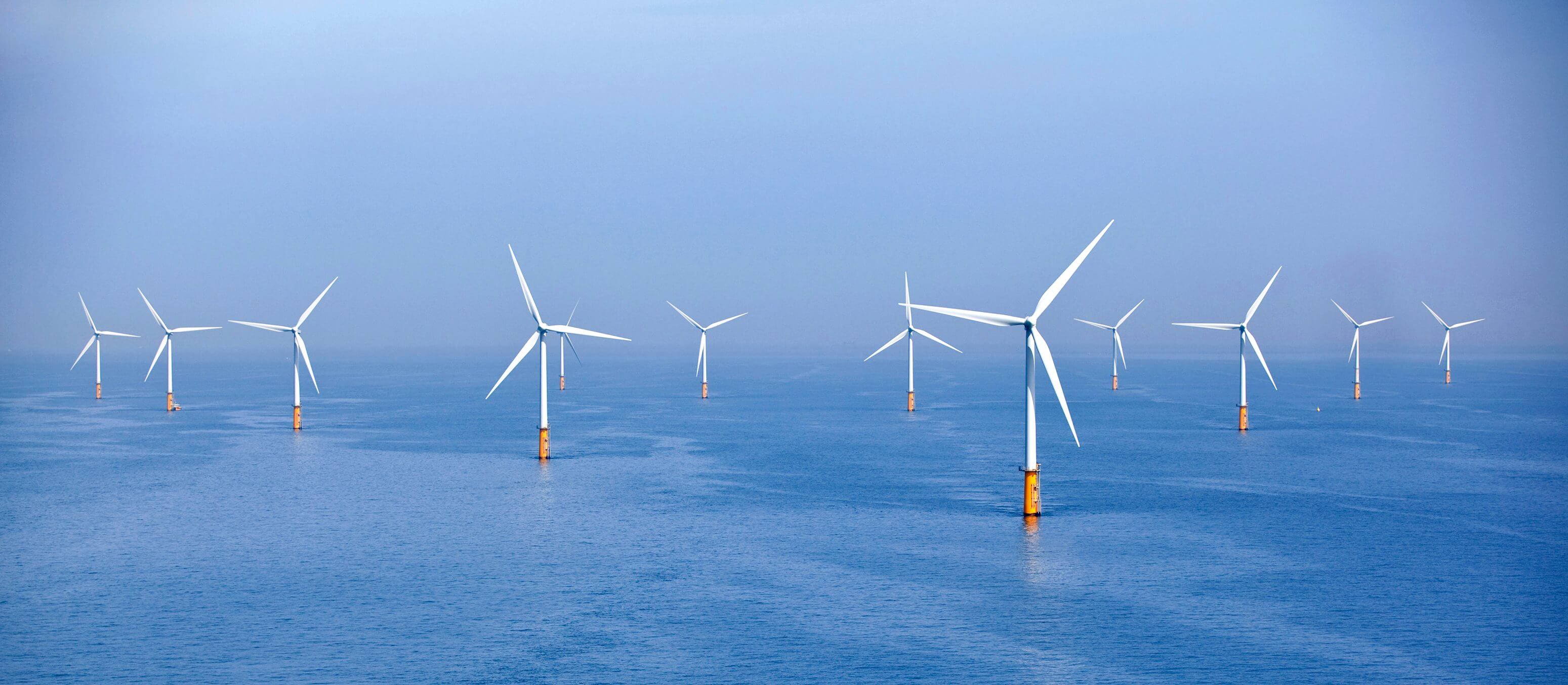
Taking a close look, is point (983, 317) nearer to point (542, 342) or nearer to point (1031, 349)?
point (1031, 349)

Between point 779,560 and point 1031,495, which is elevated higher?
point 1031,495

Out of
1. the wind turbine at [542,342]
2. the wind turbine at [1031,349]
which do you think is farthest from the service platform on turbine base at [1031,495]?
the wind turbine at [542,342]

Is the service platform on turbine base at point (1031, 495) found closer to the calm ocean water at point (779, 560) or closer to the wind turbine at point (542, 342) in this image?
the calm ocean water at point (779, 560)

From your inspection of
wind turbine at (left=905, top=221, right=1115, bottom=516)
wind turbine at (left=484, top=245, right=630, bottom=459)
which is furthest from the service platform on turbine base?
wind turbine at (left=484, top=245, right=630, bottom=459)

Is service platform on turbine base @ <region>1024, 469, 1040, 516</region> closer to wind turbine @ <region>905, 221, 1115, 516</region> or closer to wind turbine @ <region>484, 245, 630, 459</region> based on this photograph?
wind turbine @ <region>905, 221, 1115, 516</region>

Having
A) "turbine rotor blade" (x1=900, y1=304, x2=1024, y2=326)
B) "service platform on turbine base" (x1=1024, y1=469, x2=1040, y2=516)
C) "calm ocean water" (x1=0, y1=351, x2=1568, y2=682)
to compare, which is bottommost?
"calm ocean water" (x1=0, y1=351, x2=1568, y2=682)

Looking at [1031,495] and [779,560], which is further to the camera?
[1031,495]

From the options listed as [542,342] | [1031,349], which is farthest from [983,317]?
[542,342]

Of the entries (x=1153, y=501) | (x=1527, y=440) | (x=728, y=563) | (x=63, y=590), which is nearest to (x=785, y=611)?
(x=728, y=563)
